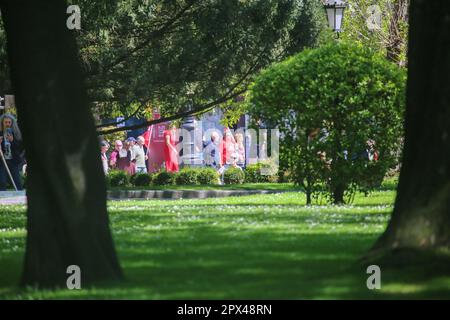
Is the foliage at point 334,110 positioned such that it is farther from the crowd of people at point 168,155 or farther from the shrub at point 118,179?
the crowd of people at point 168,155

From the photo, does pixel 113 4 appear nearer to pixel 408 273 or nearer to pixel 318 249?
pixel 318 249

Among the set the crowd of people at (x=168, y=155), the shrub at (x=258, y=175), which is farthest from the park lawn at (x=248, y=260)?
the crowd of people at (x=168, y=155)

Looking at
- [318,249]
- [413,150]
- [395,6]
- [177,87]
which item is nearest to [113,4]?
[177,87]

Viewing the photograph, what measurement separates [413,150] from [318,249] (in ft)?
6.89

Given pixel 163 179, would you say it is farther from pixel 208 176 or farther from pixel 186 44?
pixel 186 44

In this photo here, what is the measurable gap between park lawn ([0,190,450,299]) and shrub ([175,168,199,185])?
74.7 ft

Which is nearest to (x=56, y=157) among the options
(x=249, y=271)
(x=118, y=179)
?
(x=249, y=271)

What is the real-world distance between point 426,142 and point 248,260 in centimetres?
211

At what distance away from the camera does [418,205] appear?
10.0 metres

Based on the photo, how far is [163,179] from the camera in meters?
39.8

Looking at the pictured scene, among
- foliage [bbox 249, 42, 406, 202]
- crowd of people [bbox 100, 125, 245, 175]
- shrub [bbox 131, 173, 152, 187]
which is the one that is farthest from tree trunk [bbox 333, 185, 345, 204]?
crowd of people [bbox 100, 125, 245, 175]

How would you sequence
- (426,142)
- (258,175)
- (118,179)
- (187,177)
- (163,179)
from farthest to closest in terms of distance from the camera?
1. (258,175)
2. (187,177)
3. (163,179)
4. (118,179)
5. (426,142)

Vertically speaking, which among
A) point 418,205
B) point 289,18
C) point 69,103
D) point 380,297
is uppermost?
point 289,18

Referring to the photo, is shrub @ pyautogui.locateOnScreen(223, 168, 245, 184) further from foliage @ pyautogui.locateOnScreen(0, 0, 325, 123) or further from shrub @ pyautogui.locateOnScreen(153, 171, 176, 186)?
foliage @ pyautogui.locateOnScreen(0, 0, 325, 123)
